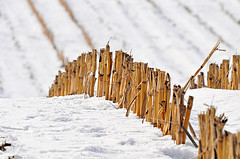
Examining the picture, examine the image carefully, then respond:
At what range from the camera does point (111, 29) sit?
311 inches

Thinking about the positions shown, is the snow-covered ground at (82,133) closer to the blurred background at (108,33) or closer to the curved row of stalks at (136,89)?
the curved row of stalks at (136,89)

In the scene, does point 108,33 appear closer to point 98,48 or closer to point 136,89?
point 98,48

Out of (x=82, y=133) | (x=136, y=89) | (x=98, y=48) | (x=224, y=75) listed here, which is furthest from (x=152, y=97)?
(x=98, y=48)

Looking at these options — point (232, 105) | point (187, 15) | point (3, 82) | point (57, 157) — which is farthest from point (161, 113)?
point (187, 15)

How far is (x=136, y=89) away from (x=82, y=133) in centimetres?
58

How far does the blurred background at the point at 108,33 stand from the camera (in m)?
6.20

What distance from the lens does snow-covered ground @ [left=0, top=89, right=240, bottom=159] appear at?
150cm

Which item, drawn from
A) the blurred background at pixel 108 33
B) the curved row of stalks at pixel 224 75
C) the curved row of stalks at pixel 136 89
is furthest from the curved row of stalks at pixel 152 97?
the blurred background at pixel 108 33

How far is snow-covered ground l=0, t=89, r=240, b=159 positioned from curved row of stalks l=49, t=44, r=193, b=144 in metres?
0.07

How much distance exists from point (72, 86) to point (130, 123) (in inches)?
56.9

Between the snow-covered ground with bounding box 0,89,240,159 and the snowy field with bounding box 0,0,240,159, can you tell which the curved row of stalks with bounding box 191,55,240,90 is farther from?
the snow-covered ground with bounding box 0,89,240,159

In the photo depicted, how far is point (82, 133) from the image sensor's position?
1.79 meters

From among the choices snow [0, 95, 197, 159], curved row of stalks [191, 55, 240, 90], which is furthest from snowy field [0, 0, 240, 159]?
curved row of stalks [191, 55, 240, 90]

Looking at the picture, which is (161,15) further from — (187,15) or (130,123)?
(130,123)
